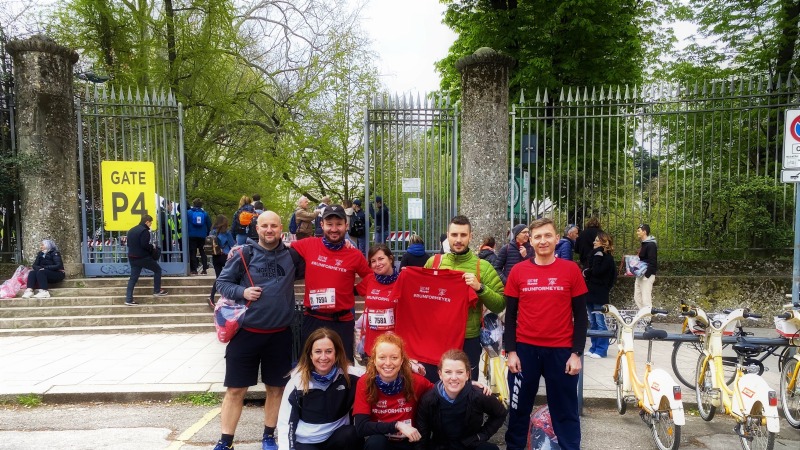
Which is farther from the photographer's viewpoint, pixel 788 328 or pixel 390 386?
pixel 788 328

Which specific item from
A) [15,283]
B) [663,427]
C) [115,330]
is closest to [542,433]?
[663,427]

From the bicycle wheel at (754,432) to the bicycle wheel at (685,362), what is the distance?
1.75 metres

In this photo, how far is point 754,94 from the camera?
9078 millimetres

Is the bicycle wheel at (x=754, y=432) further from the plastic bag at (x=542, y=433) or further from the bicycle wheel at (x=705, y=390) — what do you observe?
the plastic bag at (x=542, y=433)

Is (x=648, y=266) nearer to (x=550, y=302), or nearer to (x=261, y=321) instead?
(x=550, y=302)

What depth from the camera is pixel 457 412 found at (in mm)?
3547

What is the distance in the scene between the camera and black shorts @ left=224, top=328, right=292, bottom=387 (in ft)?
13.1

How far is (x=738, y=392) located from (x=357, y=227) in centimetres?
800

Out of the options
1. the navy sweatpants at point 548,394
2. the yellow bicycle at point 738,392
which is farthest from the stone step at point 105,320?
the yellow bicycle at point 738,392

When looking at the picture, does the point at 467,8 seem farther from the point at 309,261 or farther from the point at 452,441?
the point at 452,441

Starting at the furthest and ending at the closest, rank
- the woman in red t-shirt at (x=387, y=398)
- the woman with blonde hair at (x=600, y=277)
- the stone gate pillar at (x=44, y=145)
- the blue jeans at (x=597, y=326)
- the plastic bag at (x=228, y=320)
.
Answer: the stone gate pillar at (x=44, y=145), the woman with blonde hair at (x=600, y=277), the blue jeans at (x=597, y=326), the plastic bag at (x=228, y=320), the woman in red t-shirt at (x=387, y=398)

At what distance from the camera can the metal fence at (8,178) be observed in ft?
32.2

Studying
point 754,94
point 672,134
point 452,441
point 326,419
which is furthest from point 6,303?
point 754,94

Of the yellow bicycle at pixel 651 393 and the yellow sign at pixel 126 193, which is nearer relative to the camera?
the yellow bicycle at pixel 651 393
